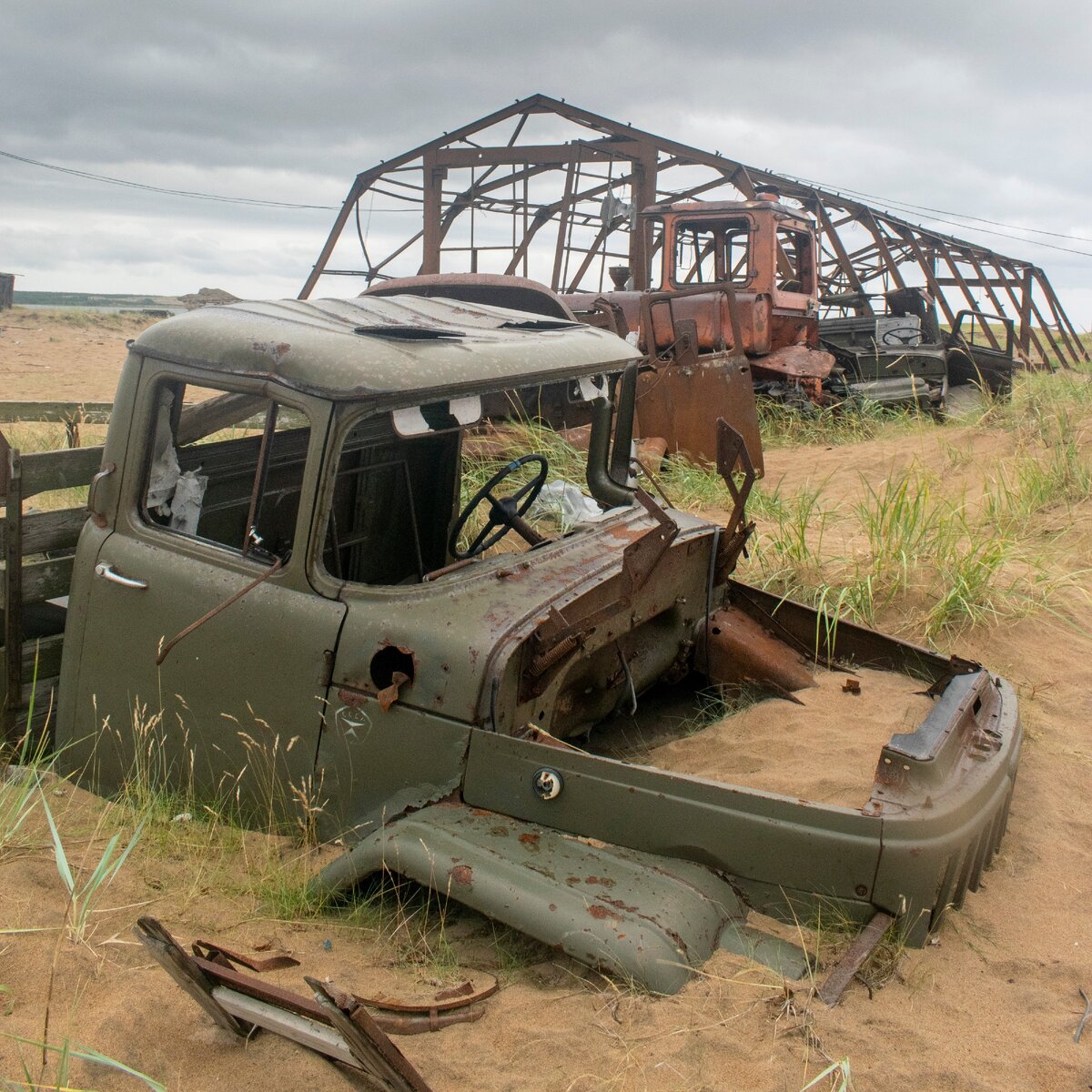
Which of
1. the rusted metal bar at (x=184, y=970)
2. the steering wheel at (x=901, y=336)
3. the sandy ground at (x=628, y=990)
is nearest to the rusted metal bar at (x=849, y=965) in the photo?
the sandy ground at (x=628, y=990)

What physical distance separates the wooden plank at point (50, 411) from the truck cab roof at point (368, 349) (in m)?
3.48

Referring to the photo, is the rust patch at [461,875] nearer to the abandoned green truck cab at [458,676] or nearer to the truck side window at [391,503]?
the abandoned green truck cab at [458,676]

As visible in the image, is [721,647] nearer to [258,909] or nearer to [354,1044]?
[258,909]

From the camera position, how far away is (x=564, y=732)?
3326 mm

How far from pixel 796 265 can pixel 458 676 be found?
10.0m

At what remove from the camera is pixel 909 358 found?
11.8 metres

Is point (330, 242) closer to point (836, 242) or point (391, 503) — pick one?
point (836, 242)

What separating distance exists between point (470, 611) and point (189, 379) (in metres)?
1.07

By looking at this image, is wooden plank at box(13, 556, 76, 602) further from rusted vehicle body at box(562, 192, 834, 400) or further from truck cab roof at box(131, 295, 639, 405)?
rusted vehicle body at box(562, 192, 834, 400)

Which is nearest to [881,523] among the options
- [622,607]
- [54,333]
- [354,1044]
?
[622,607]

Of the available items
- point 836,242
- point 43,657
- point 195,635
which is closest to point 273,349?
point 195,635

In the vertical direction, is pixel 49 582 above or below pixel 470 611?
below

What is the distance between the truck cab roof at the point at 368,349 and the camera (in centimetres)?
275

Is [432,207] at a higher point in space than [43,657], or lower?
higher
